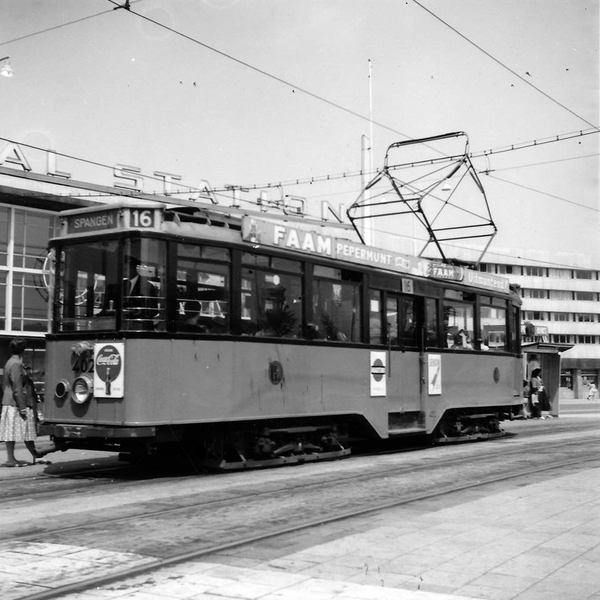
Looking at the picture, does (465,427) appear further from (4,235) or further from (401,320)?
(4,235)

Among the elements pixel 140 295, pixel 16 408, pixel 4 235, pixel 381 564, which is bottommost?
pixel 381 564

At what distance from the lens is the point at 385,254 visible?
14492 mm

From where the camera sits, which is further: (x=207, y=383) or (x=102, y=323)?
(x=207, y=383)

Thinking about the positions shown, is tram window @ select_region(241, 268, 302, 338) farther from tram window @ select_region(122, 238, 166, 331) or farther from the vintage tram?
tram window @ select_region(122, 238, 166, 331)

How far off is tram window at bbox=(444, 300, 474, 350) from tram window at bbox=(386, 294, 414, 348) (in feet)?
3.77

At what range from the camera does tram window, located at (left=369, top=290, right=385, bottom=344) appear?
1396 centimetres

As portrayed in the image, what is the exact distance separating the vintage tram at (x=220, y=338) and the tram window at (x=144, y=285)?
0.01 m

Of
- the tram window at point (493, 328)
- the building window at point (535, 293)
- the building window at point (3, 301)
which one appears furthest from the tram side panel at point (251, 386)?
the building window at point (535, 293)

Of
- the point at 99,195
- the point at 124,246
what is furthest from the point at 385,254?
the point at 99,195

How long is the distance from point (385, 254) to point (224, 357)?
4.41m

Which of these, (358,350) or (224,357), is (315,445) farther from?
(224,357)

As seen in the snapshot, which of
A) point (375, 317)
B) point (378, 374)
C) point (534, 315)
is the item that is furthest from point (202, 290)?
point (534, 315)

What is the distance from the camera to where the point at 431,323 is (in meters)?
15.7

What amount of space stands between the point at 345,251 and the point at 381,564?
794cm
